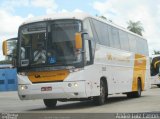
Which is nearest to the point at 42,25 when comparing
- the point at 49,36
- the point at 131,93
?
the point at 49,36

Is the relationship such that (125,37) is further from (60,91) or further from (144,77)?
(60,91)

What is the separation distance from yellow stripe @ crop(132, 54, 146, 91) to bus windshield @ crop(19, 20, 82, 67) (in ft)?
27.9

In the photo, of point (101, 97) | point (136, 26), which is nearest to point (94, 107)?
point (101, 97)

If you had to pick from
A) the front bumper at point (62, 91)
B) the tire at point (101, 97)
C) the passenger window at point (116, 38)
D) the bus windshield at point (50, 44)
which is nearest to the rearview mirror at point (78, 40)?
the bus windshield at point (50, 44)

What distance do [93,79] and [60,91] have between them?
162 centimetres

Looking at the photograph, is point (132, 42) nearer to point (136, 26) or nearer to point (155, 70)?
point (155, 70)

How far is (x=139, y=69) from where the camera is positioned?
26953mm

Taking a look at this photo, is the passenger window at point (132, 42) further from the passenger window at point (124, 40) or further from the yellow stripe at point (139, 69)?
the passenger window at point (124, 40)

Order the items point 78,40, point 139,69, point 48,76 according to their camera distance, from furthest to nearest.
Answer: point 139,69, point 48,76, point 78,40

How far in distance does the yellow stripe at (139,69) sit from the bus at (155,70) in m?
15.2

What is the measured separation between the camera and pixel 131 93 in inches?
1044

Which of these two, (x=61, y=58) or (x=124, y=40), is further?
(x=124, y=40)

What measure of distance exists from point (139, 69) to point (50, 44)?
10385 mm

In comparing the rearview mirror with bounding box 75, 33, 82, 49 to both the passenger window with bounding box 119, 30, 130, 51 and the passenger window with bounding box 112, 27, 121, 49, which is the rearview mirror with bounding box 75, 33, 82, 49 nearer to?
the passenger window with bounding box 112, 27, 121, 49
